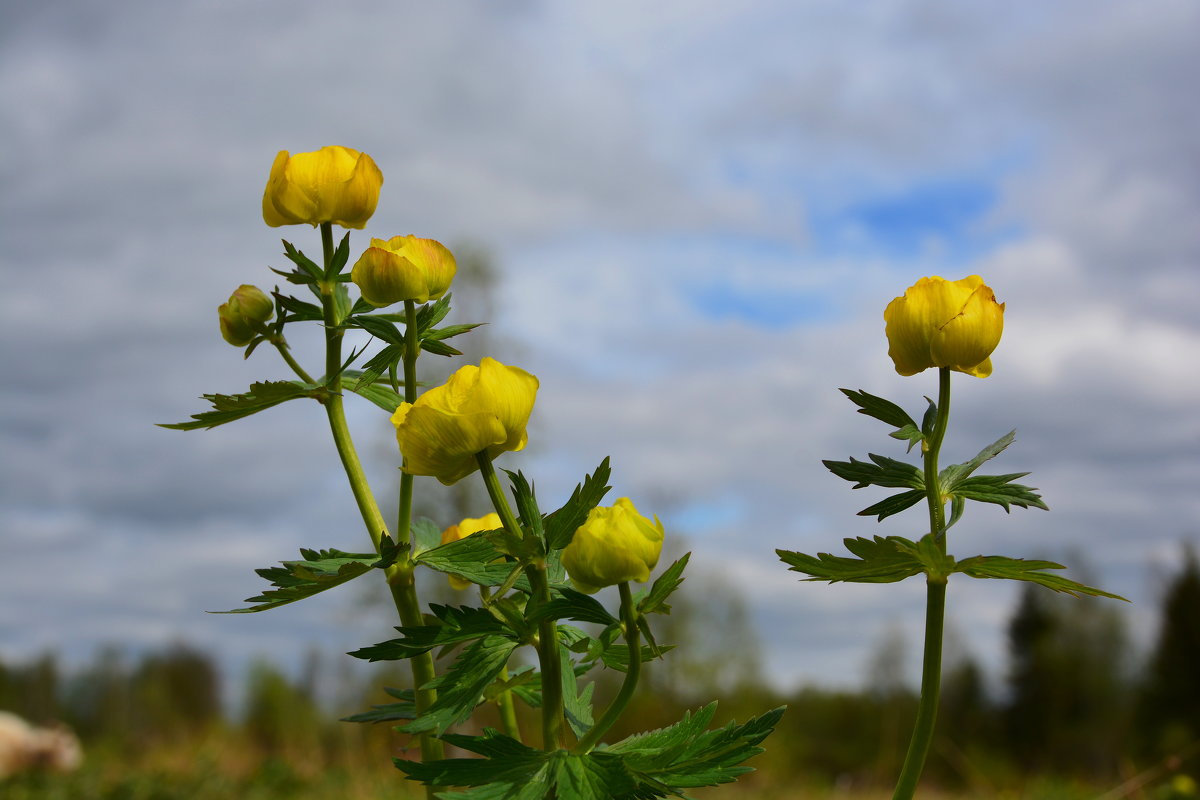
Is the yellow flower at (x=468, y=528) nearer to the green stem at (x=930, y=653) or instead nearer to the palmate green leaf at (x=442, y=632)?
the palmate green leaf at (x=442, y=632)

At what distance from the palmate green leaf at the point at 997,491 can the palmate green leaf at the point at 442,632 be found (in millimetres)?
569

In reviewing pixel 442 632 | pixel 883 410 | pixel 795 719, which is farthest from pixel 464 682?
pixel 795 719

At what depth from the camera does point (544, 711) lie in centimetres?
112

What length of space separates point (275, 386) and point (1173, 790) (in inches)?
119

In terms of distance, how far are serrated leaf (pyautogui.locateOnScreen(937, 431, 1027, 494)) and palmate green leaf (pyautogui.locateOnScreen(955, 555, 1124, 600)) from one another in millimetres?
103

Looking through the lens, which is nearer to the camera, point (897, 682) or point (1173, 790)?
point (1173, 790)

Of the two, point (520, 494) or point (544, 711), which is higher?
point (520, 494)

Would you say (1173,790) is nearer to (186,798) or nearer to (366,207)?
(366,207)

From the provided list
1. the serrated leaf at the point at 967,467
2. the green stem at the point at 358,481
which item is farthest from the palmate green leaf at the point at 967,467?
the green stem at the point at 358,481

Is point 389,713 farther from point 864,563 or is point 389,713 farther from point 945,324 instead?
point 945,324

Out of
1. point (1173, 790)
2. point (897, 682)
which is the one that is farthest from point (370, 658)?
point (897, 682)

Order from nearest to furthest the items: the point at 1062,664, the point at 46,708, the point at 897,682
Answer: the point at 897,682 < the point at 1062,664 < the point at 46,708

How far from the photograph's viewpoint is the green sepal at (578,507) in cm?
106

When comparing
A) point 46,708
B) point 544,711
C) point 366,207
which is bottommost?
point 46,708
